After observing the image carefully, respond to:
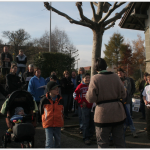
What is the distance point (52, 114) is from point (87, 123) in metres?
1.43

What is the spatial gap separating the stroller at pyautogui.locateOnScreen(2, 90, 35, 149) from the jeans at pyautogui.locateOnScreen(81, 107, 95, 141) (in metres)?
1.37

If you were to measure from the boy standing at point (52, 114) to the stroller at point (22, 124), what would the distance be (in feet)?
1.33

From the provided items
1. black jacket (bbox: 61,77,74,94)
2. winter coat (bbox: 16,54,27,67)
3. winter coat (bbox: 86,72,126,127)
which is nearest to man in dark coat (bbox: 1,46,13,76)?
winter coat (bbox: 16,54,27,67)

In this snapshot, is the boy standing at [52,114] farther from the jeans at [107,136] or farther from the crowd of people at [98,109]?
the jeans at [107,136]

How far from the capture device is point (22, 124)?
4211 mm

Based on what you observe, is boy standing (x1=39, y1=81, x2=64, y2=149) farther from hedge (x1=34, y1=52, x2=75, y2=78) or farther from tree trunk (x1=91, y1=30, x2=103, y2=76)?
hedge (x1=34, y1=52, x2=75, y2=78)

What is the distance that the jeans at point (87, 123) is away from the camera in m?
5.12

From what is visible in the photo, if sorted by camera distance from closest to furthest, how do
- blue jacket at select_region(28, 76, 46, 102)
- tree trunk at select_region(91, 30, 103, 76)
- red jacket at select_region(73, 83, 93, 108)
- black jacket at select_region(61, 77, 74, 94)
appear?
1. red jacket at select_region(73, 83, 93, 108)
2. tree trunk at select_region(91, 30, 103, 76)
3. blue jacket at select_region(28, 76, 46, 102)
4. black jacket at select_region(61, 77, 74, 94)

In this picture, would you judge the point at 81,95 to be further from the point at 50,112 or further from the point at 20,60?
the point at 20,60

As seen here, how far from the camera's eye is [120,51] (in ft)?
152

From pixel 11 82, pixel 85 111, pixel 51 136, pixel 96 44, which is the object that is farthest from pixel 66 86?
pixel 51 136

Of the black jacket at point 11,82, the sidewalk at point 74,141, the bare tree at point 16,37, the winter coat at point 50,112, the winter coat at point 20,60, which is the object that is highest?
the bare tree at point 16,37

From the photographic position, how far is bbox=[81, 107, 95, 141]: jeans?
512 cm

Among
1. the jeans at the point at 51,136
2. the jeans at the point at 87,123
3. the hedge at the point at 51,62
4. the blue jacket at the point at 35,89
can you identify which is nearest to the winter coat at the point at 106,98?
the jeans at the point at 51,136
